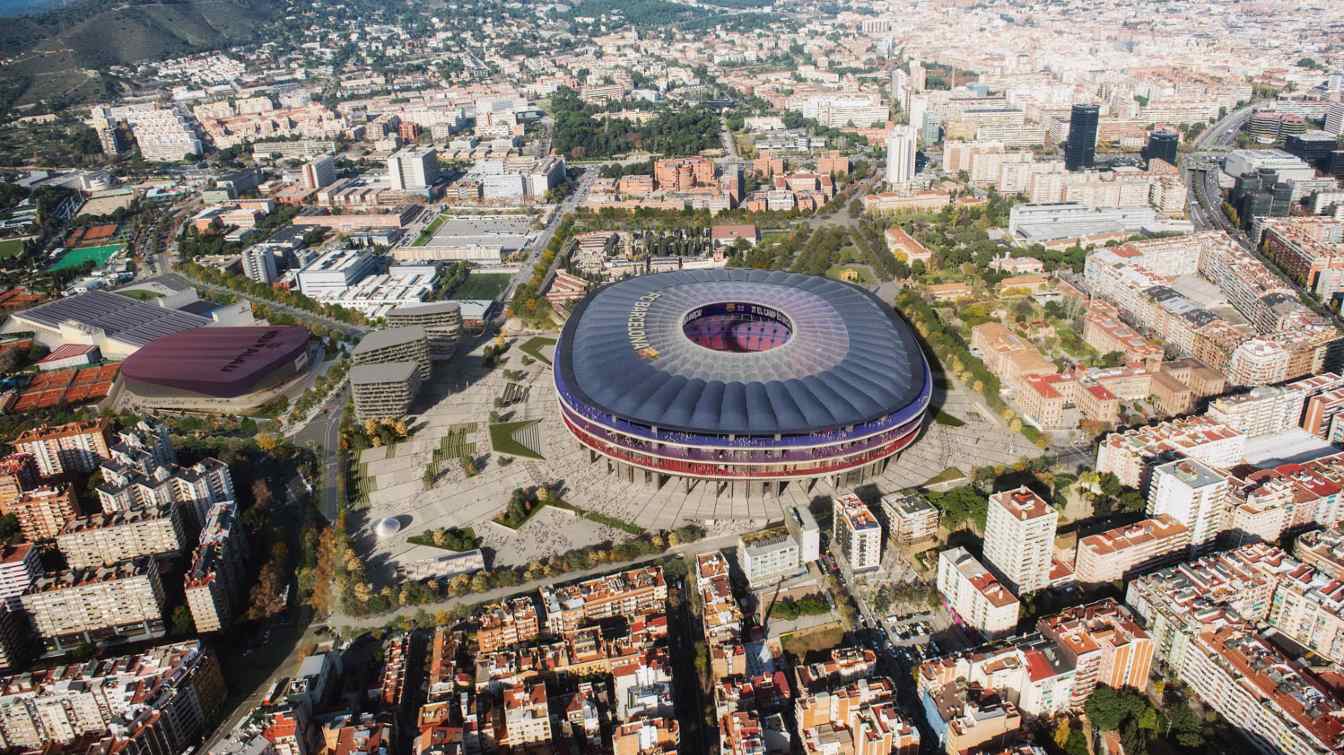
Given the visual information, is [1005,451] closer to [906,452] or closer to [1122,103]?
[906,452]

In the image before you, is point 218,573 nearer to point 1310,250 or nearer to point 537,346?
point 537,346

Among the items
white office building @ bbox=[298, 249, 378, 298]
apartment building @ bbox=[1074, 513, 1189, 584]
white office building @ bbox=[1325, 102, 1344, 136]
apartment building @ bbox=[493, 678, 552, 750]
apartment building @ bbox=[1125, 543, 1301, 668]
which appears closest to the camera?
apartment building @ bbox=[493, 678, 552, 750]

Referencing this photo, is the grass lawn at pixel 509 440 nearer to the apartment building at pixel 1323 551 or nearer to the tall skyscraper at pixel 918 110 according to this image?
the apartment building at pixel 1323 551

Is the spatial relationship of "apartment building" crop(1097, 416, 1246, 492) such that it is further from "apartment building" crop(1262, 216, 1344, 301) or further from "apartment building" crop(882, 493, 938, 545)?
"apartment building" crop(1262, 216, 1344, 301)

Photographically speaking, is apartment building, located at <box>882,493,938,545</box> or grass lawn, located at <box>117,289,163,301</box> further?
grass lawn, located at <box>117,289,163,301</box>

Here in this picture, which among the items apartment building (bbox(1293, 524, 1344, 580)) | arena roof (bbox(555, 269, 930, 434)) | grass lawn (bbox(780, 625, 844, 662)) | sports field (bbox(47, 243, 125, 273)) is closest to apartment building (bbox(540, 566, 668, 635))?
grass lawn (bbox(780, 625, 844, 662))

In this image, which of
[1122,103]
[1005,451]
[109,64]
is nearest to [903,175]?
[1122,103]

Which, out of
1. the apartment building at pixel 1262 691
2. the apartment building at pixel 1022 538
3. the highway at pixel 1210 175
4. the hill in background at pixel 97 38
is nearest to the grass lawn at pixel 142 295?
the apartment building at pixel 1022 538

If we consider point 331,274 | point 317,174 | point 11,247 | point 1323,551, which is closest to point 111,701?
point 331,274
